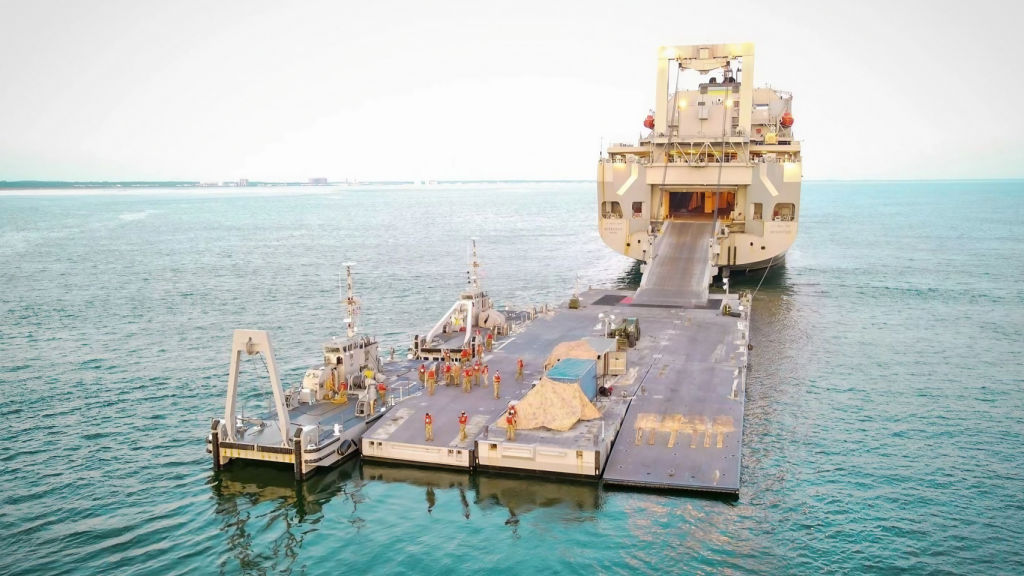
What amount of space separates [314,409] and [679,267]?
34665 millimetres

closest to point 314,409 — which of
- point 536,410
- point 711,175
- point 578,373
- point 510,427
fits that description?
point 510,427

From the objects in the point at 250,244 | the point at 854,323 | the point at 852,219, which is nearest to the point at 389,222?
the point at 250,244

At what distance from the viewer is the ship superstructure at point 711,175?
64.4 m

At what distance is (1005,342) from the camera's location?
47594 millimetres

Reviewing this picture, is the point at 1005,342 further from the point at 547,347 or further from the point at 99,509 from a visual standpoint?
the point at 99,509

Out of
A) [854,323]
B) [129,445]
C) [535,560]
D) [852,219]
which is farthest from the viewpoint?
[852,219]

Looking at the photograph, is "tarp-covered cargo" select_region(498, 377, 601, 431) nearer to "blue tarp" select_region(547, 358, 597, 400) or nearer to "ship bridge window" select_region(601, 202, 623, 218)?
"blue tarp" select_region(547, 358, 597, 400)

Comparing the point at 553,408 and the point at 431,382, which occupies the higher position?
the point at 553,408

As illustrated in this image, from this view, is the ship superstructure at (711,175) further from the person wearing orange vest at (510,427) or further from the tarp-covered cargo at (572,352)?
the person wearing orange vest at (510,427)

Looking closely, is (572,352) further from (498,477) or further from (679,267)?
(679,267)

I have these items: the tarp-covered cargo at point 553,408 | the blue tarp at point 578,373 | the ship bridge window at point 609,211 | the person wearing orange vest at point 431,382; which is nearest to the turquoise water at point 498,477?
the tarp-covered cargo at point 553,408

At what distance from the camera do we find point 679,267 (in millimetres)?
59031

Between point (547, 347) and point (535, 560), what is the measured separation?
19.3m

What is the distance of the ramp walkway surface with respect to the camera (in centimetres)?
5375
